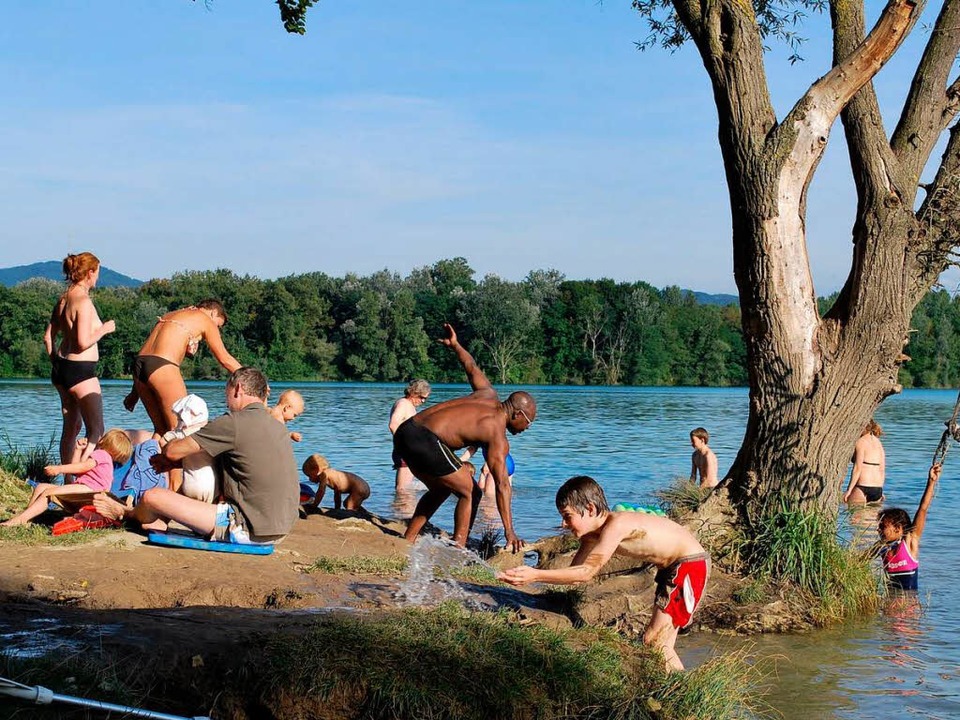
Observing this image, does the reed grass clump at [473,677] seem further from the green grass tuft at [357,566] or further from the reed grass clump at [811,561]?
the reed grass clump at [811,561]

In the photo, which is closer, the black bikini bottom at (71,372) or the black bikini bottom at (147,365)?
the black bikini bottom at (147,365)

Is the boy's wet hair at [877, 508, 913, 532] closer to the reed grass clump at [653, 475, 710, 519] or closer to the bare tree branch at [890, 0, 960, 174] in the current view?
the reed grass clump at [653, 475, 710, 519]

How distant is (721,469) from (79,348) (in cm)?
1545

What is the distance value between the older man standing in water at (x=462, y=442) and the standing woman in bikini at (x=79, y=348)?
2.75 m

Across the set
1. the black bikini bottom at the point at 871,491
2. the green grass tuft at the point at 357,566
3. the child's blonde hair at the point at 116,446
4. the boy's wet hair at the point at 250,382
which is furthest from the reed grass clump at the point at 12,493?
the black bikini bottom at the point at 871,491

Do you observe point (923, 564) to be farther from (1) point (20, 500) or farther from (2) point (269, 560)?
(1) point (20, 500)

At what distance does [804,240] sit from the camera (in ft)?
30.2

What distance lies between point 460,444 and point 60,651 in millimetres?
4925

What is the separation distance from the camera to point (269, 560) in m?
7.88

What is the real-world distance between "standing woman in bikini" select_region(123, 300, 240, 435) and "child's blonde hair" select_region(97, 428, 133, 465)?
2.33 ft

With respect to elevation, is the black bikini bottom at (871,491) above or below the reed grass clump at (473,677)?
above

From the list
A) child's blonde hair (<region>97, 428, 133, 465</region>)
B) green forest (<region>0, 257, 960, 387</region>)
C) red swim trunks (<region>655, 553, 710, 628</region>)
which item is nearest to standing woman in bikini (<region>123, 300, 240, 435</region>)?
child's blonde hair (<region>97, 428, 133, 465</region>)

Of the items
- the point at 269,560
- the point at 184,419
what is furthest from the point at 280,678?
the point at 184,419

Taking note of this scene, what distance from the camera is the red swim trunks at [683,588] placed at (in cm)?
665
